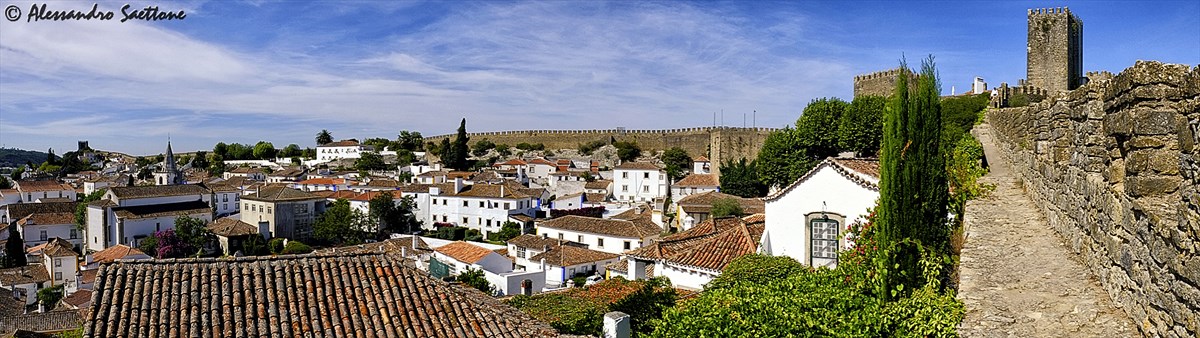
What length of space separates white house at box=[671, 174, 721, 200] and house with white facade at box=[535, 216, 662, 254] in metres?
12.7

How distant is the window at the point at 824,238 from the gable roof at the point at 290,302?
5.68 metres

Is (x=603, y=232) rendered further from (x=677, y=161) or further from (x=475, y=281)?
(x=677, y=161)

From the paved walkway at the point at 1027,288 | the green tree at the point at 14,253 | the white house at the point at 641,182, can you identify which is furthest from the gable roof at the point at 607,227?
the green tree at the point at 14,253

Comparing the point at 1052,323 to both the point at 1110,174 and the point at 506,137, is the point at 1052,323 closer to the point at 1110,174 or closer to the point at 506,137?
the point at 1110,174

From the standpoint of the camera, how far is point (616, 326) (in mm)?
8984

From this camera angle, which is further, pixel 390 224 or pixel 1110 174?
pixel 390 224

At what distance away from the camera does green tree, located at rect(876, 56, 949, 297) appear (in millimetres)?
7098

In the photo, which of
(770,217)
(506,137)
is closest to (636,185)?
(506,137)

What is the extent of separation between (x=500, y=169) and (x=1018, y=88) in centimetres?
4378

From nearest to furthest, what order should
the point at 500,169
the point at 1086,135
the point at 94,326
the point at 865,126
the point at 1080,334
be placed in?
the point at 1080,334 < the point at 1086,135 < the point at 94,326 < the point at 865,126 < the point at 500,169

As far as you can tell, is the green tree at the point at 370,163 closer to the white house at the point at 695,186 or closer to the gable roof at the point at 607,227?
the white house at the point at 695,186

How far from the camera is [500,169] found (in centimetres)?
6394

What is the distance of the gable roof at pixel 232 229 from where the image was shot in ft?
152

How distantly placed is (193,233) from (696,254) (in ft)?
137
